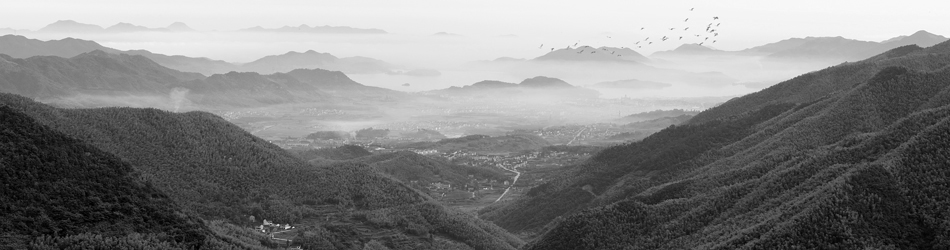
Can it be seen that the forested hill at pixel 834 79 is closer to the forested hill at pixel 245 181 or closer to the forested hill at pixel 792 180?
the forested hill at pixel 792 180

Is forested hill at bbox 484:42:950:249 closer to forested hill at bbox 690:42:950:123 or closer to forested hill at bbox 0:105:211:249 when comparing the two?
forested hill at bbox 690:42:950:123

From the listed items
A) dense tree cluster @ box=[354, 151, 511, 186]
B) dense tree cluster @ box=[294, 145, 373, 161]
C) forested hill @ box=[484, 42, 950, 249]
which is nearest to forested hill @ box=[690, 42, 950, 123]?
forested hill @ box=[484, 42, 950, 249]

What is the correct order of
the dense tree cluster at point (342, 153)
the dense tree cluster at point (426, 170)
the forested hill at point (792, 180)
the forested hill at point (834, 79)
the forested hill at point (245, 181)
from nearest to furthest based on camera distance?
1. the forested hill at point (792, 180)
2. the forested hill at point (245, 181)
3. the forested hill at point (834, 79)
4. the dense tree cluster at point (426, 170)
5. the dense tree cluster at point (342, 153)

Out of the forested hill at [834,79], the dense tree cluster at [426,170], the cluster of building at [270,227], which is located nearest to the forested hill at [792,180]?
the forested hill at [834,79]

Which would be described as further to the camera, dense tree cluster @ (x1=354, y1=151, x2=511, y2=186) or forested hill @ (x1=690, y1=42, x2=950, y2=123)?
dense tree cluster @ (x1=354, y1=151, x2=511, y2=186)

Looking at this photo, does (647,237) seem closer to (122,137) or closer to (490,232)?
(490,232)

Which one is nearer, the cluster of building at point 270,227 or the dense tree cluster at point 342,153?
the cluster of building at point 270,227

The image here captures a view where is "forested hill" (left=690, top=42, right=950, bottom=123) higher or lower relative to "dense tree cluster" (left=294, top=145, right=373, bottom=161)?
higher
